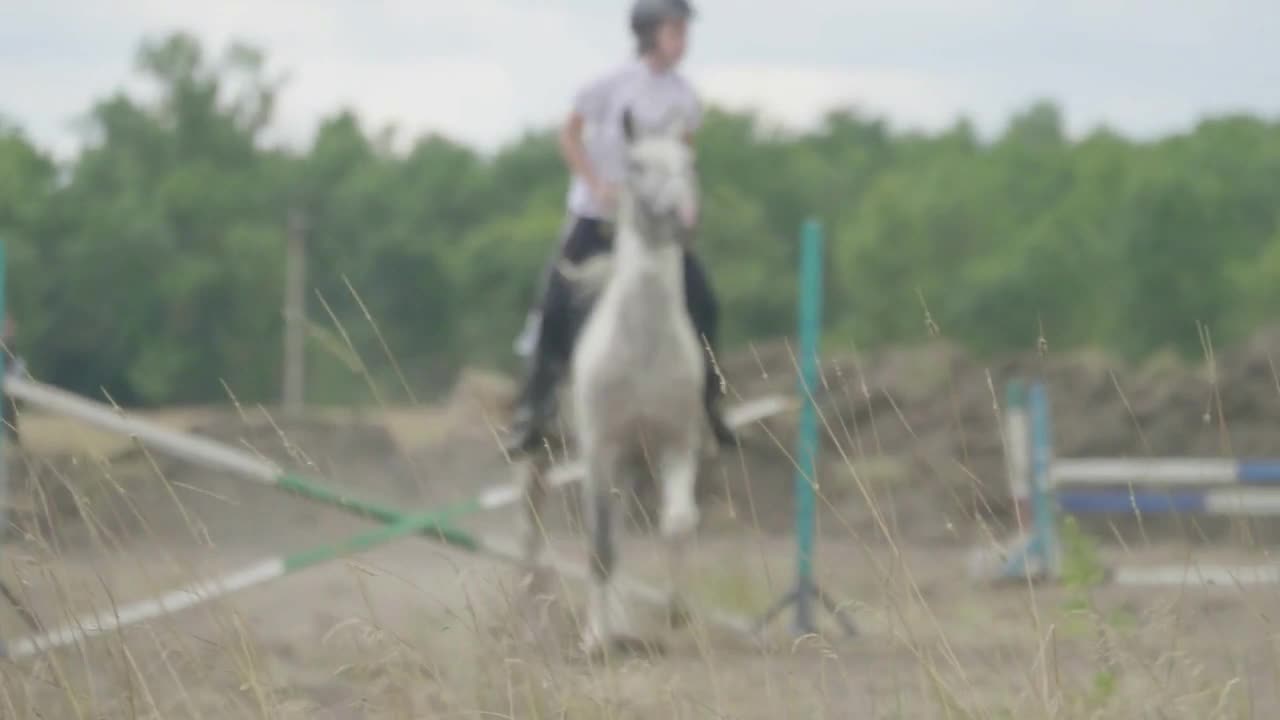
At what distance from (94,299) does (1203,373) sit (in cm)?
1377

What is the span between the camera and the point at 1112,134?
80000mm

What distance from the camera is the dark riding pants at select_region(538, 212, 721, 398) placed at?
8.80 metres

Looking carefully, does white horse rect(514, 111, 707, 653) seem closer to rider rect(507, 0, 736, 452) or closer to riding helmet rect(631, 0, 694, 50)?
rider rect(507, 0, 736, 452)

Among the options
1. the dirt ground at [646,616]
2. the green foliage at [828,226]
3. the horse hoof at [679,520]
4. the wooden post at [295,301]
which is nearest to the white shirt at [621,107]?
the dirt ground at [646,616]

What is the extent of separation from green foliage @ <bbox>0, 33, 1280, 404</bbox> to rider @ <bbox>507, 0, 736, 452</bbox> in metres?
32.9

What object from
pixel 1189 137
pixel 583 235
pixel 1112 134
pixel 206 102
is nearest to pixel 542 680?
pixel 583 235

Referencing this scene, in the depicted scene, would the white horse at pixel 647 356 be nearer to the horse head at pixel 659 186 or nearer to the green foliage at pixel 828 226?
the horse head at pixel 659 186

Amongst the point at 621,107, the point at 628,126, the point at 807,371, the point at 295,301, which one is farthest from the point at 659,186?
the point at 295,301

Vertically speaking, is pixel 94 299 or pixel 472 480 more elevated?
pixel 94 299

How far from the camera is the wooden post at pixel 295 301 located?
44750 millimetres

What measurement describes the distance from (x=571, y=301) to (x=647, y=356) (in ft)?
2.79

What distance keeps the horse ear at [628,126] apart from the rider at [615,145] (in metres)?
0.02

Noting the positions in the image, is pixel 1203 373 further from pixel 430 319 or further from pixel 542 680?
pixel 430 319

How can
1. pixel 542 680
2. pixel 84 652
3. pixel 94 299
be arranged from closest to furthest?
pixel 84 652, pixel 542 680, pixel 94 299
